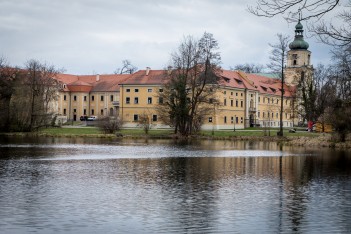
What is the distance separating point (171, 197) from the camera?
1669 cm

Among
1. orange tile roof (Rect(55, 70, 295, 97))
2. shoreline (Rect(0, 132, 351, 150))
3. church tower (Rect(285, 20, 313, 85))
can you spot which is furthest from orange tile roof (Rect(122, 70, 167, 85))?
church tower (Rect(285, 20, 313, 85))

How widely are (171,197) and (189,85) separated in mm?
48974

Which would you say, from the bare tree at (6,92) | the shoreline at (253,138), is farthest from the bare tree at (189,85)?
the bare tree at (6,92)

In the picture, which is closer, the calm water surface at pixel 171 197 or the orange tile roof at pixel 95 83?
the calm water surface at pixel 171 197

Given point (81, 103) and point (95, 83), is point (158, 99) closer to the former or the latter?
point (81, 103)

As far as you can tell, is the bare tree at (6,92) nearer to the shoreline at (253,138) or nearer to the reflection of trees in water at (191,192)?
the shoreline at (253,138)

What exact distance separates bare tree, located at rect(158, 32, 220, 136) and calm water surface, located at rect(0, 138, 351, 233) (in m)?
34.3

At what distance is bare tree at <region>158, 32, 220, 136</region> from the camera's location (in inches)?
2459

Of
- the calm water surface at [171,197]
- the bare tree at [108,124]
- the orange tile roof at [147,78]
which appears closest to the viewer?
the calm water surface at [171,197]

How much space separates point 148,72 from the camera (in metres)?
89.9

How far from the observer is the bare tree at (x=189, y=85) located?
2459 inches

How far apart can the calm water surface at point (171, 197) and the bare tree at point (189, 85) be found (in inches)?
1351

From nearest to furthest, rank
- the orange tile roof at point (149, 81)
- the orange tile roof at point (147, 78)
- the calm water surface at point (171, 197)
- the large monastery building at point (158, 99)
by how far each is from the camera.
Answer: the calm water surface at point (171, 197) → the large monastery building at point (158, 99) → the orange tile roof at point (147, 78) → the orange tile roof at point (149, 81)

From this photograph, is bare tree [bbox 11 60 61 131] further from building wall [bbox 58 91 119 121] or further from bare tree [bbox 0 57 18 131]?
building wall [bbox 58 91 119 121]
